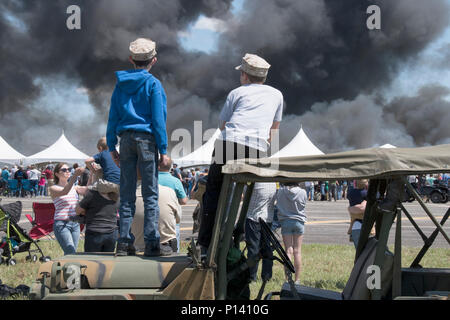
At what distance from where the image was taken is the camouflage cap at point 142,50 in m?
4.43

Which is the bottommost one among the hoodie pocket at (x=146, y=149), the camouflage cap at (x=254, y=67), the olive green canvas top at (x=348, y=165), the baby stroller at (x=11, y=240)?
the baby stroller at (x=11, y=240)

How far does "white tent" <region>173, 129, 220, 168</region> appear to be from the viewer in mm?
33344

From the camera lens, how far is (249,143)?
431 cm

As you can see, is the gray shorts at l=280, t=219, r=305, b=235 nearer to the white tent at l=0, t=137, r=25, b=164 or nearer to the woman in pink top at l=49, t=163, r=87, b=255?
the woman in pink top at l=49, t=163, r=87, b=255

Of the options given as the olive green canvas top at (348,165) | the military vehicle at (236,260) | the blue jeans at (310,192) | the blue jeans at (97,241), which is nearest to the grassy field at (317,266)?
the blue jeans at (97,241)

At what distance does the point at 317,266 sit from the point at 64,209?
164 inches

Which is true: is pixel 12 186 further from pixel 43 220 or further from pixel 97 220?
pixel 97 220

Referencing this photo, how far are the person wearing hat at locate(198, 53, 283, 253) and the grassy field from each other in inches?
81.2

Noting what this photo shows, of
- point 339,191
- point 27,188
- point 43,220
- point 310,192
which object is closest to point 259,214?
point 43,220

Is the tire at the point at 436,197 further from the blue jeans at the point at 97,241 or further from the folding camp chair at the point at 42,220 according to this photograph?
the blue jeans at the point at 97,241

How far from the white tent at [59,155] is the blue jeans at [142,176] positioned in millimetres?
30410

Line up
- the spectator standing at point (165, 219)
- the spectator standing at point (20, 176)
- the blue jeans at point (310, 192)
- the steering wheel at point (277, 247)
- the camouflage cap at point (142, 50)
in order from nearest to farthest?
the steering wheel at point (277, 247) → the camouflage cap at point (142, 50) → the spectator standing at point (165, 219) → the spectator standing at point (20, 176) → the blue jeans at point (310, 192)

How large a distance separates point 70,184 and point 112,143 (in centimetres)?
291

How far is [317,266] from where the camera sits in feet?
28.7
